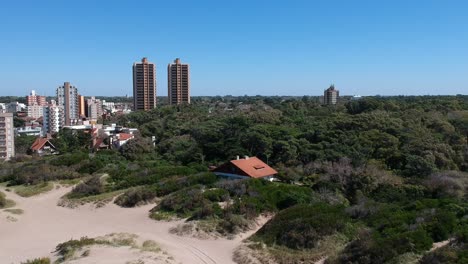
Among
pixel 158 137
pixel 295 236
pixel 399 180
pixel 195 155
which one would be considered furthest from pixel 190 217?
pixel 158 137

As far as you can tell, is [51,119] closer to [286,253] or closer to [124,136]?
[124,136]

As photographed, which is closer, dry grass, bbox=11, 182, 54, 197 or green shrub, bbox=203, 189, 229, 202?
green shrub, bbox=203, 189, 229, 202

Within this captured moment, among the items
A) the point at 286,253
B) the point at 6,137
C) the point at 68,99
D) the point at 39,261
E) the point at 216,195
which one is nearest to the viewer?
the point at 39,261

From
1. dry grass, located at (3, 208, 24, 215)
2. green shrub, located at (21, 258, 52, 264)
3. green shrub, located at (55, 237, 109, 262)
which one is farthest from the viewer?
dry grass, located at (3, 208, 24, 215)

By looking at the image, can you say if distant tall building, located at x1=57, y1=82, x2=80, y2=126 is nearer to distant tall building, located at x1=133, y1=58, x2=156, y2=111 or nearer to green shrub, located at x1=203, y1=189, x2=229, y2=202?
distant tall building, located at x1=133, y1=58, x2=156, y2=111

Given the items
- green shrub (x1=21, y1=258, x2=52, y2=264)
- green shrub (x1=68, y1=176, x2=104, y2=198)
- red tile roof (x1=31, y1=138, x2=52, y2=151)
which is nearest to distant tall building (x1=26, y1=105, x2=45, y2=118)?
red tile roof (x1=31, y1=138, x2=52, y2=151)

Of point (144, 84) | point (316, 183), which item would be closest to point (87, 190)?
point (316, 183)
